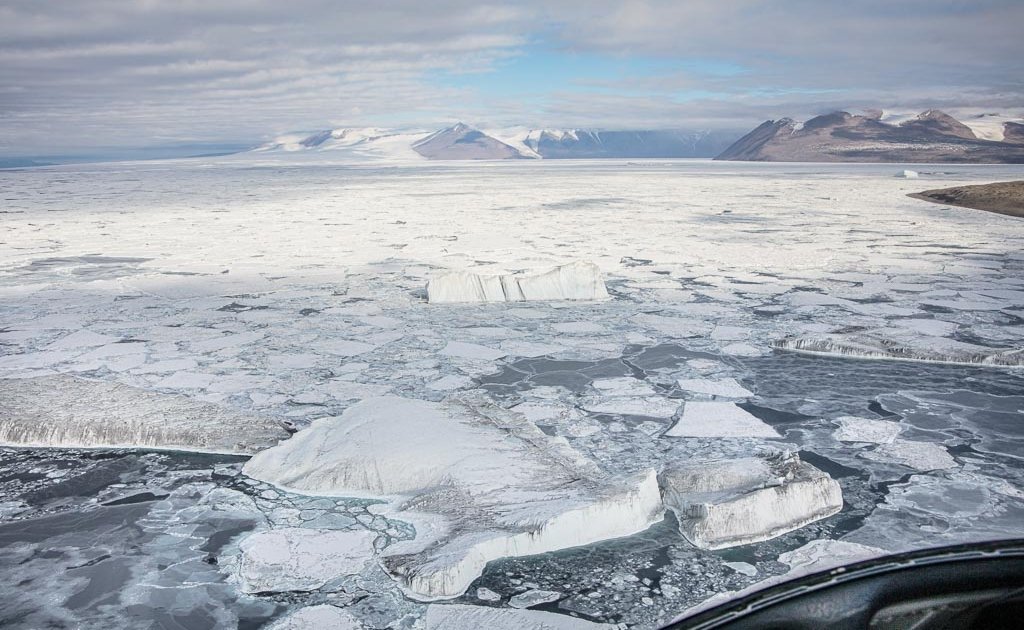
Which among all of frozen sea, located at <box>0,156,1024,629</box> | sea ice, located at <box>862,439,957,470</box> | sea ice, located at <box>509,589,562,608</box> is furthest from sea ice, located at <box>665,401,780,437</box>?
sea ice, located at <box>509,589,562,608</box>

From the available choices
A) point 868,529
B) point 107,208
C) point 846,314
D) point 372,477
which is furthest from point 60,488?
point 107,208

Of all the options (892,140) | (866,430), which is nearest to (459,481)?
(866,430)

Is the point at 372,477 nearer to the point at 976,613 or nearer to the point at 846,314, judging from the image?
the point at 976,613

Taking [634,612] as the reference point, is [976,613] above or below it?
above

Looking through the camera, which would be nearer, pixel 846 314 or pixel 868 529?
pixel 868 529

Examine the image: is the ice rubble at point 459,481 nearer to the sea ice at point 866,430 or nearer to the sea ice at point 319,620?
the sea ice at point 319,620

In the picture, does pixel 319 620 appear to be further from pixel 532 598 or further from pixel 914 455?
pixel 914 455
